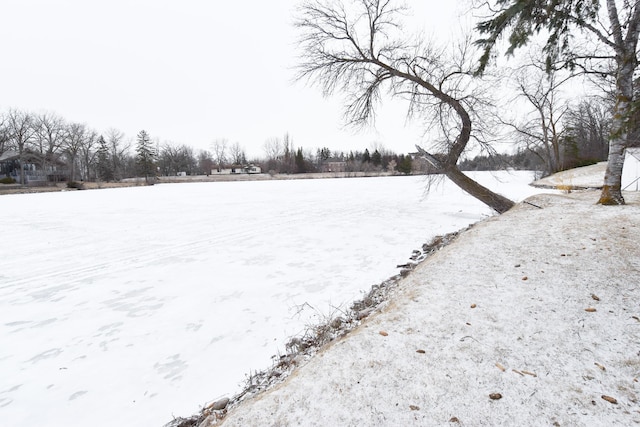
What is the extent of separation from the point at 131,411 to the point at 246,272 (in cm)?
353

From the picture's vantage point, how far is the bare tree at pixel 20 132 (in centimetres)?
4025

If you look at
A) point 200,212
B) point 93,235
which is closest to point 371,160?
point 200,212

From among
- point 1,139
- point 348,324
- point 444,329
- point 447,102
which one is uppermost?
point 1,139

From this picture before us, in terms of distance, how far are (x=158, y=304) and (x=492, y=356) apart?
4915mm

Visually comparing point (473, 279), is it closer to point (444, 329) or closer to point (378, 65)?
point (444, 329)

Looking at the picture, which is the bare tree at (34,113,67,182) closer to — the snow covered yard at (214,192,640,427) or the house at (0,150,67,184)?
the house at (0,150,67,184)

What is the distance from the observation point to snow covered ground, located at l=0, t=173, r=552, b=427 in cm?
302

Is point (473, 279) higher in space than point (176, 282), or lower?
A: higher

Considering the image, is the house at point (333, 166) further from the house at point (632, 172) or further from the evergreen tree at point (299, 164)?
the house at point (632, 172)

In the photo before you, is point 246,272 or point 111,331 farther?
point 246,272

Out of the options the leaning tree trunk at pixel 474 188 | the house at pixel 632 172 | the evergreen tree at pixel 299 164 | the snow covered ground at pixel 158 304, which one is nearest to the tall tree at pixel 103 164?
the evergreen tree at pixel 299 164

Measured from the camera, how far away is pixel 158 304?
4.85 metres

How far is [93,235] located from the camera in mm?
9539

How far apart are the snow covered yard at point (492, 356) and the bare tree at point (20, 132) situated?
57.4 m
